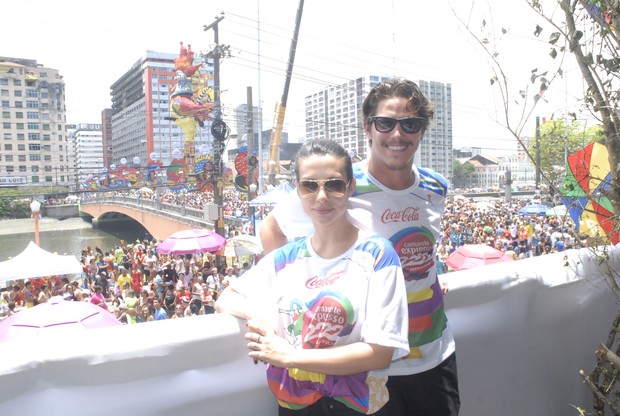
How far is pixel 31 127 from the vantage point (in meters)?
87.1

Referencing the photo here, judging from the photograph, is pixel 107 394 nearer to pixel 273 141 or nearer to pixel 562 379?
pixel 562 379

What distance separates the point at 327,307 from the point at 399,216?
589 millimetres

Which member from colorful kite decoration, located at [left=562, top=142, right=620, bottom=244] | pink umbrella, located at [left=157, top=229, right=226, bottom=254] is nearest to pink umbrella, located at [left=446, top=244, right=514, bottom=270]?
colorful kite decoration, located at [left=562, top=142, right=620, bottom=244]

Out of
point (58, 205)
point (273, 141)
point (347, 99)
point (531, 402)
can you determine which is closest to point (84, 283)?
point (531, 402)

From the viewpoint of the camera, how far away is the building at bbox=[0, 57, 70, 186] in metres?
84.8

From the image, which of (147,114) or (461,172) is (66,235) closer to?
(147,114)

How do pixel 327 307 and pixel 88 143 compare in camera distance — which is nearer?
pixel 327 307

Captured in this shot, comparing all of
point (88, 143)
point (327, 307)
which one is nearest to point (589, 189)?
point (327, 307)

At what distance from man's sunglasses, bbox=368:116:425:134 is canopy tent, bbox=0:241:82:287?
11.3 metres

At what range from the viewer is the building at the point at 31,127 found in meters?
84.8

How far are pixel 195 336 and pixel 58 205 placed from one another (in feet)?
247

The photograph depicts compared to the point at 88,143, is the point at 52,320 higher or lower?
lower

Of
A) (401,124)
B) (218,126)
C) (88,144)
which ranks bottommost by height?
(401,124)

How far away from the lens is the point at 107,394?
4.78ft
